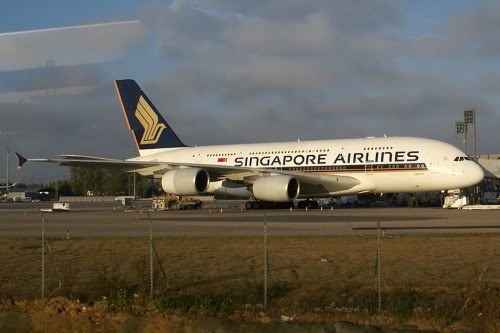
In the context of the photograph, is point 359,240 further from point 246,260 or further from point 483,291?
point 483,291

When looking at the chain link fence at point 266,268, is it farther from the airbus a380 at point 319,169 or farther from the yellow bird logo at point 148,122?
the yellow bird logo at point 148,122

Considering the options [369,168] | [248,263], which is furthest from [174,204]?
[248,263]

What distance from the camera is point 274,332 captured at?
965 cm

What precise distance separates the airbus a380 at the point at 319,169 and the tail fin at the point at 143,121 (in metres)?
5.95

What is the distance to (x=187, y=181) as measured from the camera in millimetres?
41625

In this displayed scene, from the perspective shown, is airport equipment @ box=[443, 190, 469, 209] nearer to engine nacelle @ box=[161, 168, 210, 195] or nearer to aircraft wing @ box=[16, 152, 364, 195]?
aircraft wing @ box=[16, 152, 364, 195]

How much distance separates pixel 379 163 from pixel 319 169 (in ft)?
13.1

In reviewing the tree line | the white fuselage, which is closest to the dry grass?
the white fuselage

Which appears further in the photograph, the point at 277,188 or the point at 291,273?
the point at 277,188

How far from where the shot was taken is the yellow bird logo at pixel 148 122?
5281 centimetres

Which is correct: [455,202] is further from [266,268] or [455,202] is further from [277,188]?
[266,268]

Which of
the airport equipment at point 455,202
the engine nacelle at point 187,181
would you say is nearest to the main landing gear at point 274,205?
the engine nacelle at point 187,181

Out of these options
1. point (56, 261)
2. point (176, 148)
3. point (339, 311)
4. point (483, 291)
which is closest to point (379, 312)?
point (339, 311)

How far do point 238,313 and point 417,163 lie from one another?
3208cm
